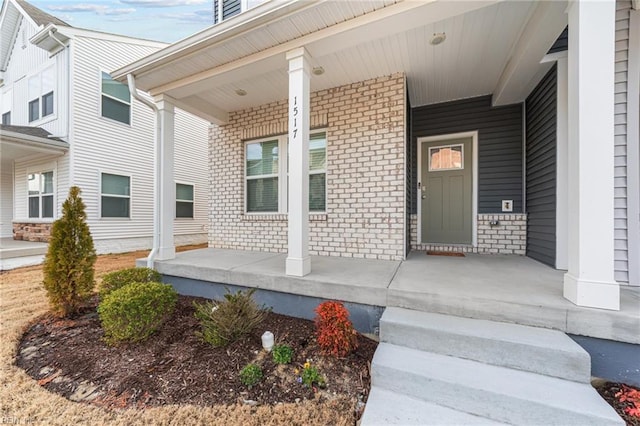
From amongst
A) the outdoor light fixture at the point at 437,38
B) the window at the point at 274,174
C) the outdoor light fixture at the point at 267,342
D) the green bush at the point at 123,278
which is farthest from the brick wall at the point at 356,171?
the outdoor light fixture at the point at 267,342

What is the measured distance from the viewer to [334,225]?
406 cm

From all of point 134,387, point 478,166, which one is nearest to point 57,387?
point 134,387

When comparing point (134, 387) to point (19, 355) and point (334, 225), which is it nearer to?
point (19, 355)

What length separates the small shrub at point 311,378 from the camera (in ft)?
5.93

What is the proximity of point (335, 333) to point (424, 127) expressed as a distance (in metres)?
3.95

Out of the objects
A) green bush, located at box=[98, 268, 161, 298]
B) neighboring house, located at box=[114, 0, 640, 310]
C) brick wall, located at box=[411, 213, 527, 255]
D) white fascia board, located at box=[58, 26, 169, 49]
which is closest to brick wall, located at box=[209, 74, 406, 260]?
neighboring house, located at box=[114, 0, 640, 310]

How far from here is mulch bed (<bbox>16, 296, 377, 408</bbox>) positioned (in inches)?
68.3

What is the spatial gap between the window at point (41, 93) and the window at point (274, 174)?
6.49 m

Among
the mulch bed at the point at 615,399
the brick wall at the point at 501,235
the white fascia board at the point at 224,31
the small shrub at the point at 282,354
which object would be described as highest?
the white fascia board at the point at 224,31

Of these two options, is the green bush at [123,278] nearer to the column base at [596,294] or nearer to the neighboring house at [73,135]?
the neighboring house at [73,135]

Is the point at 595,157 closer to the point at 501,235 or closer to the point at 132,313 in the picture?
the point at 501,235

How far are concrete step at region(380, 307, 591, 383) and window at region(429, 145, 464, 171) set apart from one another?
318 centimetres

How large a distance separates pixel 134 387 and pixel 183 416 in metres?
0.53

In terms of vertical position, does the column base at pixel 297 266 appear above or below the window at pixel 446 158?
below
